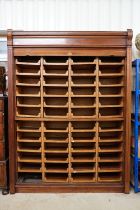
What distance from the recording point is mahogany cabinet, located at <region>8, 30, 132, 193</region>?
2.89 metres

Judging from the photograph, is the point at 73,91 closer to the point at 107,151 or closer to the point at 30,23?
the point at 107,151

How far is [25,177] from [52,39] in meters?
1.99

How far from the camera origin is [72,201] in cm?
278

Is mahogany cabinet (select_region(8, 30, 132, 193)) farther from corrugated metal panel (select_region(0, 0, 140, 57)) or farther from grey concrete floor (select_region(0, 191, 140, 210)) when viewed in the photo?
corrugated metal panel (select_region(0, 0, 140, 57))

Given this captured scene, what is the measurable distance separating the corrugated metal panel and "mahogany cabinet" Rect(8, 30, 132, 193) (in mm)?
579

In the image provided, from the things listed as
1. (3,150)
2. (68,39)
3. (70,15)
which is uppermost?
(70,15)

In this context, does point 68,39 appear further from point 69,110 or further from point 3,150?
point 3,150

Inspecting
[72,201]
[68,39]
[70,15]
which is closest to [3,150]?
[72,201]

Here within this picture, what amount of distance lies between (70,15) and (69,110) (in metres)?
1.48

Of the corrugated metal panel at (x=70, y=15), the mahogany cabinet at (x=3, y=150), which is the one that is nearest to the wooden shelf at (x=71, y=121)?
the mahogany cabinet at (x=3, y=150)

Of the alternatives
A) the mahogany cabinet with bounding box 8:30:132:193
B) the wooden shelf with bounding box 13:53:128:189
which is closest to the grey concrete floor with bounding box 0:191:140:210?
the mahogany cabinet with bounding box 8:30:132:193

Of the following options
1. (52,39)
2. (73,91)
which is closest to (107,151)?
(73,91)

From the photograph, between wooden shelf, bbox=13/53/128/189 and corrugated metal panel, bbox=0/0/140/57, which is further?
corrugated metal panel, bbox=0/0/140/57

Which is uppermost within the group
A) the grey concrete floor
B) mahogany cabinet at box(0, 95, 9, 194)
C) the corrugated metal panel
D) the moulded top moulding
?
the corrugated metal panel
